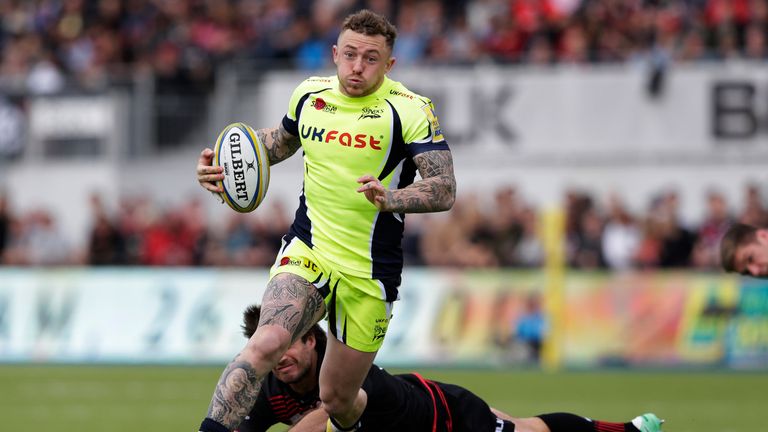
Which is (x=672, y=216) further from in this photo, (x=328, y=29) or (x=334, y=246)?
(x=334, y=246)

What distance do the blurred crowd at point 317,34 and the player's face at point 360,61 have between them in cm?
1233

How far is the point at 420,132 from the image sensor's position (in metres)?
7.91

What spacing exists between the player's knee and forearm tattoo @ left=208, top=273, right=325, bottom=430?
37mm

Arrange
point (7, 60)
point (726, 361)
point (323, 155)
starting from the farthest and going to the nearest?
point (7, 60) < point (726, 361) < point (323, 155)

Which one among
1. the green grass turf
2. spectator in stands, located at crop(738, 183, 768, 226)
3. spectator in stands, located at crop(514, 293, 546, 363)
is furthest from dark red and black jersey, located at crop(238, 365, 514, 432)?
spectator in stands, located at crop(738, 183, 768, 226)

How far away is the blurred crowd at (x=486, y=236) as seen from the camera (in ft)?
57.8

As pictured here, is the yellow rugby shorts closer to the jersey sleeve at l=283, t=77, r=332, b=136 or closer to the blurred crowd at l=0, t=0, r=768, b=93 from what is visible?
the jersey sleeve at l=283, t=77, r=332, b=136

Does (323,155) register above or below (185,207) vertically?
above

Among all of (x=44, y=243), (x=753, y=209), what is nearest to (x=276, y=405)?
(x=753, y=209)

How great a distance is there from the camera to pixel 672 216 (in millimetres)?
17672

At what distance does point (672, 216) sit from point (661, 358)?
1.85 m

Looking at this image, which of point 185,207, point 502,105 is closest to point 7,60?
point 185,207

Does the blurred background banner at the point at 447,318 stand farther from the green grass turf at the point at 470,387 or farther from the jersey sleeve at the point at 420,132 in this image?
the jersey sleeve at the point at 420,132

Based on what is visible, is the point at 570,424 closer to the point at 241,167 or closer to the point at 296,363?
the point at 296,363
